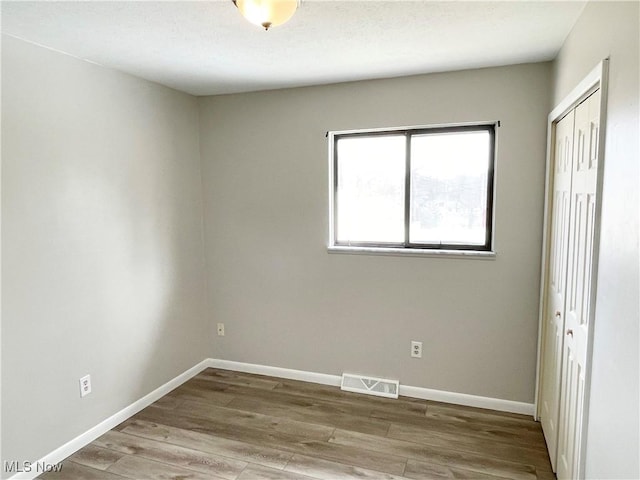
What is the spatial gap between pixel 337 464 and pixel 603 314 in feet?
5.38

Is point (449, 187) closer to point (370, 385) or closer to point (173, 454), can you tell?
point (370, 385)

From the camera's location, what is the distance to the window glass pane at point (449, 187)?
9.16ft

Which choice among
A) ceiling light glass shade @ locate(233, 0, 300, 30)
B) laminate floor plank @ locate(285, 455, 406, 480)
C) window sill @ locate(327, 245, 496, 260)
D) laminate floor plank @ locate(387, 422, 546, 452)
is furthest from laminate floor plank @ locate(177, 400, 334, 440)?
ceiling light glass shade @ locate(233, 0, 300, 30)

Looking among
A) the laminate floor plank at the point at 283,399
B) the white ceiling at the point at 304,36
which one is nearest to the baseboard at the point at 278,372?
the laminate floor plank at the point at 283,399

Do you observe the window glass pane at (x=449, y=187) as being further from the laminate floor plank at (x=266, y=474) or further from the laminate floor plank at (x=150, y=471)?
the laminate floor plank at (x=150, y=471)

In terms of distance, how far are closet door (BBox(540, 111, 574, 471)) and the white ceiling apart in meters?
0.56

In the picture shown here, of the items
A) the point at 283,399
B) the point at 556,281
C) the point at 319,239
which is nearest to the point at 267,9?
the point at 319,239

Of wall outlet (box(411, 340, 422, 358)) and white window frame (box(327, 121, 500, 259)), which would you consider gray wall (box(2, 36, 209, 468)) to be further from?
wall outlet (box(411, 340, 422, 358))

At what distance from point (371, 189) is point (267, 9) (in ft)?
5.98

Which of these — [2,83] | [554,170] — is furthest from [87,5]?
[554,170]

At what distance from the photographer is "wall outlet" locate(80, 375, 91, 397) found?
2447 mm

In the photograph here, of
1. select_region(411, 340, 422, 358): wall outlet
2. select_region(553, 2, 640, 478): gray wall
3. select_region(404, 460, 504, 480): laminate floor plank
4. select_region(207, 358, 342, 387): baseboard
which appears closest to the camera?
select_region(553, 2, 640, 478): gray wall

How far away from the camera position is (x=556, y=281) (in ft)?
7.44

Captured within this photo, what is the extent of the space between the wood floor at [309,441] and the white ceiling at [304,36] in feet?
7.77
